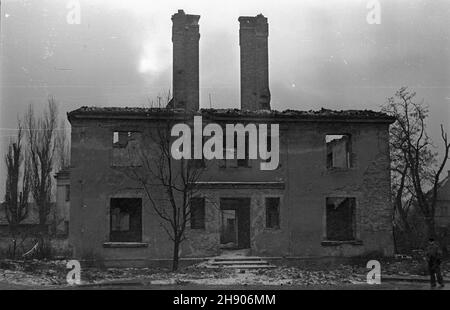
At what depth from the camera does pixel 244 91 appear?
2217cm

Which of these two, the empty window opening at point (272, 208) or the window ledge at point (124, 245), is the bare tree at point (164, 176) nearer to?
the window ledge at point (124, 245)

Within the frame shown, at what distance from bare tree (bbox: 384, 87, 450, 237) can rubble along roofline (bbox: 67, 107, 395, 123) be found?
116 centimetres

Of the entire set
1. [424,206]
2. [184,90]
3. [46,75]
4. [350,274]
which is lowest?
[350,274]

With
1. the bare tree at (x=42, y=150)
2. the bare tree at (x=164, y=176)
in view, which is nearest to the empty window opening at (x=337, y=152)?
the bare tree at (x=164, y=176)

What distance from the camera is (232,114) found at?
18.0 m

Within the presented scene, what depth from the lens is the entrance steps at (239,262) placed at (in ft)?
54.3

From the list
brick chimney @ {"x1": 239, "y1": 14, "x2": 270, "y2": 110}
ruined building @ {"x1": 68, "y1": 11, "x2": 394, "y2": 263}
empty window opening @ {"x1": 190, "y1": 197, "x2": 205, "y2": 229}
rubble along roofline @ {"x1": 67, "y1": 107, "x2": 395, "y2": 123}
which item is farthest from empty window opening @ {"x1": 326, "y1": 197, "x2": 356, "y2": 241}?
brick chimney @ {"x1": 239, "y1": 14, "x2": 270, "y2": 110}

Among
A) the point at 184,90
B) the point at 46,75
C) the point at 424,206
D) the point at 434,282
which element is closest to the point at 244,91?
the point at 184,90

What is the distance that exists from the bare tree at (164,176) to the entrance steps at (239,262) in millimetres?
1347

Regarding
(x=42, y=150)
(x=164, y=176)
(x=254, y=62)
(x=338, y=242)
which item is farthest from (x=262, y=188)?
(x=42, y=150)

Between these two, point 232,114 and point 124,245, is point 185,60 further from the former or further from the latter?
point 124,245
